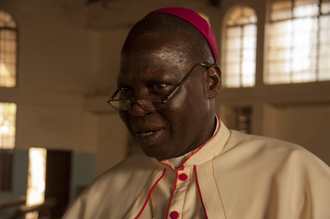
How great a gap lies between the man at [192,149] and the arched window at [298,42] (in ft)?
35.3

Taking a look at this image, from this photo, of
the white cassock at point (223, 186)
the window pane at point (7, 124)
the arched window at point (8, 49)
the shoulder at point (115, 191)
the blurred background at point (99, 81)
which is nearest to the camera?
the white cassock at point (223, 186)

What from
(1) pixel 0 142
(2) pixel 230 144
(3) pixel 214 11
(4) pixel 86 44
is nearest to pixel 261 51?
(3) pixel 214 11

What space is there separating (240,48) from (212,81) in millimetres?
11364

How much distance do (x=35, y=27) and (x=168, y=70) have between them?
44.1ft

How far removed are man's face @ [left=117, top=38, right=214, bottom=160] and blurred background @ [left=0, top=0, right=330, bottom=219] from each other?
10.5 metres

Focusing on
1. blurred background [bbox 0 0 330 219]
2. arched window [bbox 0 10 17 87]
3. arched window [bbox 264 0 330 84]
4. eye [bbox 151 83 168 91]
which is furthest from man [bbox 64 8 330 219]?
arched window [bbox 0 10 17 87]

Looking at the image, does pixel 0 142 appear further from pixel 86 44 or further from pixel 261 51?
pixel 261 51

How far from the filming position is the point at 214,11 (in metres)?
12.9

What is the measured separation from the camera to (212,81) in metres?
1.87

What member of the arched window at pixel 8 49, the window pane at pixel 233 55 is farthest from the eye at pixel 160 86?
the arched window at pixel 8 49

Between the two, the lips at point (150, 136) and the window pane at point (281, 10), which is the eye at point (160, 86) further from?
the window pane at point (281, 10)

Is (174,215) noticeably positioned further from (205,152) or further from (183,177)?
(205,152)

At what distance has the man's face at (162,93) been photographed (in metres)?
1.71

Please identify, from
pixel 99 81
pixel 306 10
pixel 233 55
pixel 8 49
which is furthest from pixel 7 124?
pixel 306 10
